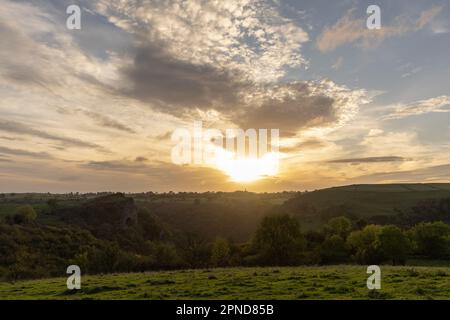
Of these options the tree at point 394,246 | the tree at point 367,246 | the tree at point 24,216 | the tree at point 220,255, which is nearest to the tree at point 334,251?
the tree at point 367,246

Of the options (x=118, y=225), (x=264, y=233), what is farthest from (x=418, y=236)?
(x=118, y=225)

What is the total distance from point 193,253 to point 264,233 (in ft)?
92.5

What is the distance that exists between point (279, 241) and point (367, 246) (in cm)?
2534

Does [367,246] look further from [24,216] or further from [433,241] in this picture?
[24,216]

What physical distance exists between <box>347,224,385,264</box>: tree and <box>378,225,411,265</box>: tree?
4.40ft

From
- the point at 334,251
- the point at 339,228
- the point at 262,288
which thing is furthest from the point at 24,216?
the point at 262,288

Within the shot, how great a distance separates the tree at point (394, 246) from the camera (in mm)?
81625

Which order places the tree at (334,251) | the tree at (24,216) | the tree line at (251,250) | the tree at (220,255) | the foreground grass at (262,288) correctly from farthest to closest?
the tree at (24,216) < the tree at (334,251) < the tree at (220,255) < the tree line at (251,250) < the foreground grass at (262,288)

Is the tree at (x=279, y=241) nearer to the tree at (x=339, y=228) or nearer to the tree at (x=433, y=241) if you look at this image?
the tree at (x=433, y=241)

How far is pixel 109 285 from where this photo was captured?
30.2 meters

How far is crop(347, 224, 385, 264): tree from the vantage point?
3295 inches

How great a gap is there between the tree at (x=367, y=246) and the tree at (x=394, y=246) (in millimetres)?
1342

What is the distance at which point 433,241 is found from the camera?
321ft
